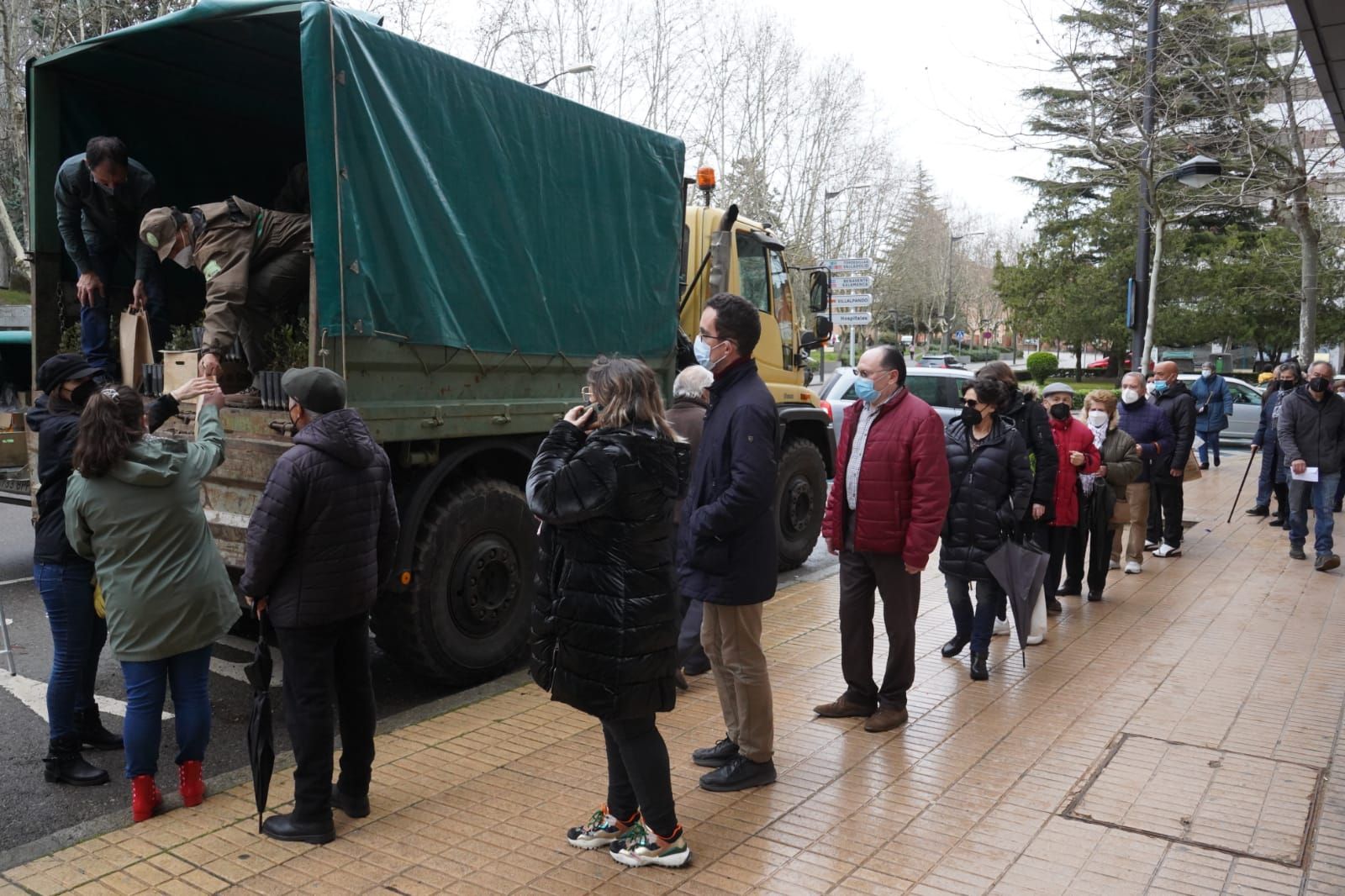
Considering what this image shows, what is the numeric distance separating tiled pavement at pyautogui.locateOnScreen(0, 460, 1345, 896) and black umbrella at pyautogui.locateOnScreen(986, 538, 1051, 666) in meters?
0.35

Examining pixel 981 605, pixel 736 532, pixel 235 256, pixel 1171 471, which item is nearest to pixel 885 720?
pixel 981 605

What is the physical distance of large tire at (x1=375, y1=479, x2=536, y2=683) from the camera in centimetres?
532

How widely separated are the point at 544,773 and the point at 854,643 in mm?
1685

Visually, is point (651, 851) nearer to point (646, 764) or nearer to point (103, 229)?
point (646, 764)

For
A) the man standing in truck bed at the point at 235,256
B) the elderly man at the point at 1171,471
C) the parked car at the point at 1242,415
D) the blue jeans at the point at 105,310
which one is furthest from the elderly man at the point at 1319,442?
the parked car at the point at 1242,415

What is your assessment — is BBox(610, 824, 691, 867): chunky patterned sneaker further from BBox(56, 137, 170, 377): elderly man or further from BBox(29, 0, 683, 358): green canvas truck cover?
BBox(56, 137, 170, 377): elderly man

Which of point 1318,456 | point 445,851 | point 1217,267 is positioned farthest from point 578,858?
point 1217,267

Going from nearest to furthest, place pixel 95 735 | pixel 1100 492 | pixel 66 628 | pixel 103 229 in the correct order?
pixel 66 628, pixel 95 735, pixel 103 229, pixel 1100 492

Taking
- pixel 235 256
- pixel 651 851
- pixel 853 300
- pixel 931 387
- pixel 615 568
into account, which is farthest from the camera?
pixel 853 300

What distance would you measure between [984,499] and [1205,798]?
2.17m

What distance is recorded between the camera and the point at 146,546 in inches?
153

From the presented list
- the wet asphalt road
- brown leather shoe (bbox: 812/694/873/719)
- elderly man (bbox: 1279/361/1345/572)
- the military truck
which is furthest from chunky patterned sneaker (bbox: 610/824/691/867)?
elderly man (bbox: 1279/361/1345/572)

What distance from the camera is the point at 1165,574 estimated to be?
30.2ft

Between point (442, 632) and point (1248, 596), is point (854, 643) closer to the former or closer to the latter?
point (442, 632)
